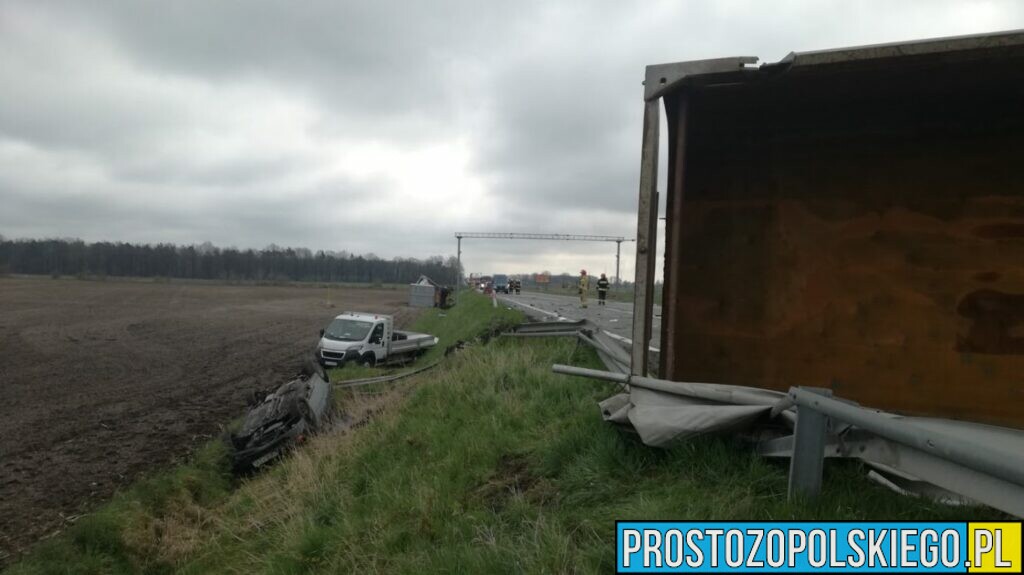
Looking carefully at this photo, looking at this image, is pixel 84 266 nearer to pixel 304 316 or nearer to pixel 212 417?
pixel 304 316

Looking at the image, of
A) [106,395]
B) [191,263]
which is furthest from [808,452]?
[191,263]

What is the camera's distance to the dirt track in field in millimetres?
9406

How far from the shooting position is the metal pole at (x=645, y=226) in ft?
13.2

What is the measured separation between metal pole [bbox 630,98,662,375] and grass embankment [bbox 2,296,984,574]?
71cm

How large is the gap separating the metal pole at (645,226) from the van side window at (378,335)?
1640 centimetres

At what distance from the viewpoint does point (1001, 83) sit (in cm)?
355

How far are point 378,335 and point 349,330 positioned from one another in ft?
3.19

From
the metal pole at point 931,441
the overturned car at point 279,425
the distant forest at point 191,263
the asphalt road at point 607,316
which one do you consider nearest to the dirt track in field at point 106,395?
the overturned car at point 279,425

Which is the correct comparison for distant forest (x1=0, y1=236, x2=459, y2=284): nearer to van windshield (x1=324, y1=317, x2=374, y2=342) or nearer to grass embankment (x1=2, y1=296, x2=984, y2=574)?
van windshield (x1=324, y1=317, x2=374, y2=342)

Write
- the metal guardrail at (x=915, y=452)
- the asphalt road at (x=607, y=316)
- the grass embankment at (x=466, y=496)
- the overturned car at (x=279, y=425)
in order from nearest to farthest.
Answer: the metal guardrail at (x=915, y=452)
the grass embankment at (x=466, y=496)
the overturned car at (x=279, y=425)
the asphalt road at (x=607, y=316)

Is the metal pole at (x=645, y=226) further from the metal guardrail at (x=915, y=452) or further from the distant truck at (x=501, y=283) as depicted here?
the distant truck at (x=501, y=283)

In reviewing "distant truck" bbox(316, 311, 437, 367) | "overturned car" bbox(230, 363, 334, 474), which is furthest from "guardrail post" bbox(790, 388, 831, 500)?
"distant truck" bbox(316, 311, 437, 367)

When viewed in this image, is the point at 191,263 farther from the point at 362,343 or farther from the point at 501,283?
the point at 362,343

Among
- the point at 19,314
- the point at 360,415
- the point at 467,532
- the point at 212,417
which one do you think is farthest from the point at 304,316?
the point at 467,532
